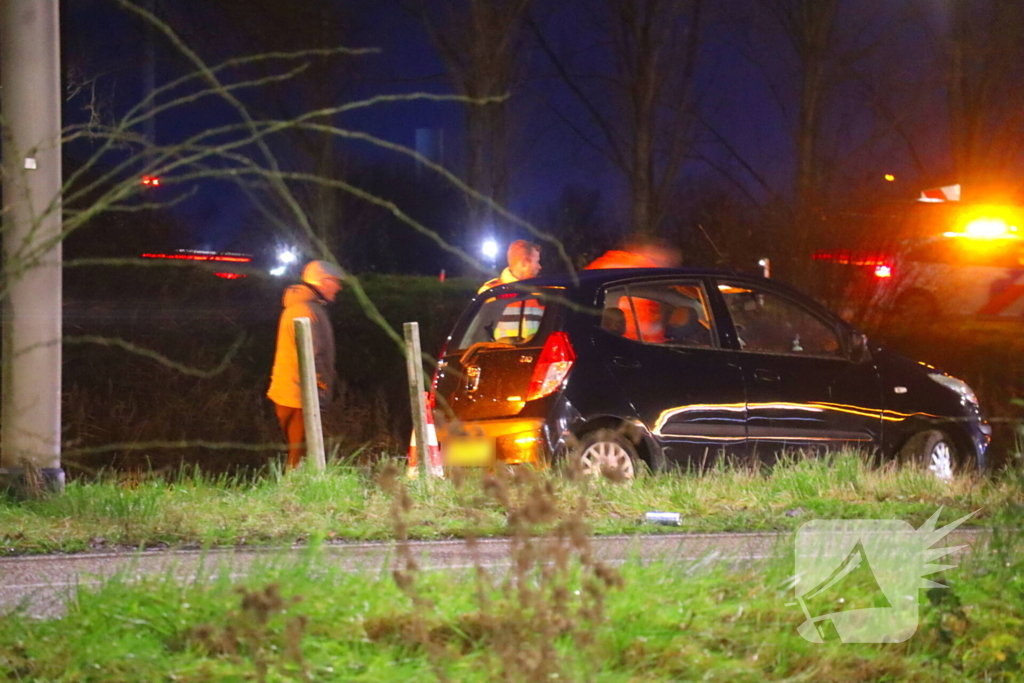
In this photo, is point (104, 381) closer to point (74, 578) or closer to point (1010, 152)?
point (74, 578)

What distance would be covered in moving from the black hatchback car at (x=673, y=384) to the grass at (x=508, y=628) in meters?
3.07

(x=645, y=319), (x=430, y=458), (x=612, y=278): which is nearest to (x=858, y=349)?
(x=645, y=319)

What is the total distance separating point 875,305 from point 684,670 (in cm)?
1310

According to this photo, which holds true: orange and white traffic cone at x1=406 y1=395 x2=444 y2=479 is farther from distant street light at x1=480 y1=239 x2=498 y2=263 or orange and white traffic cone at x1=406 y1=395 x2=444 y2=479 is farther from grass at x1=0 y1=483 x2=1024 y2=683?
distant street light at x1=480 y1=239 x2=498 y2=263

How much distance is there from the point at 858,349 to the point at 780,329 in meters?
1.21

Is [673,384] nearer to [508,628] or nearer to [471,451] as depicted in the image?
[471,451]

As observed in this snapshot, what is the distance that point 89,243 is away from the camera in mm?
15836

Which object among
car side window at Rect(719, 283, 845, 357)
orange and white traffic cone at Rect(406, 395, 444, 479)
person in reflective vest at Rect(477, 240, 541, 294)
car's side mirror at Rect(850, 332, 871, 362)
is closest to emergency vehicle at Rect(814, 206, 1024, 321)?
car side window at Rect(719, 283, 845, 357)

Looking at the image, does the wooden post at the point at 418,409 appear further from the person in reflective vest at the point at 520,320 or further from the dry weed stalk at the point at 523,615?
the dry weed stalk at the point at 523,615

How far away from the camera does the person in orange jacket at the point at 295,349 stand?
923cm

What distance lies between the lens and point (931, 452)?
372 inches

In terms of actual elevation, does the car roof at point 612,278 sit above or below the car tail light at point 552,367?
above

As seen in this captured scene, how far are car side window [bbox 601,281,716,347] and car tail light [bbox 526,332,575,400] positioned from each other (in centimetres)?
35

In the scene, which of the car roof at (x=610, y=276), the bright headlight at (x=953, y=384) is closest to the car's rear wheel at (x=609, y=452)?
the car roof at (x=610, y=276)
